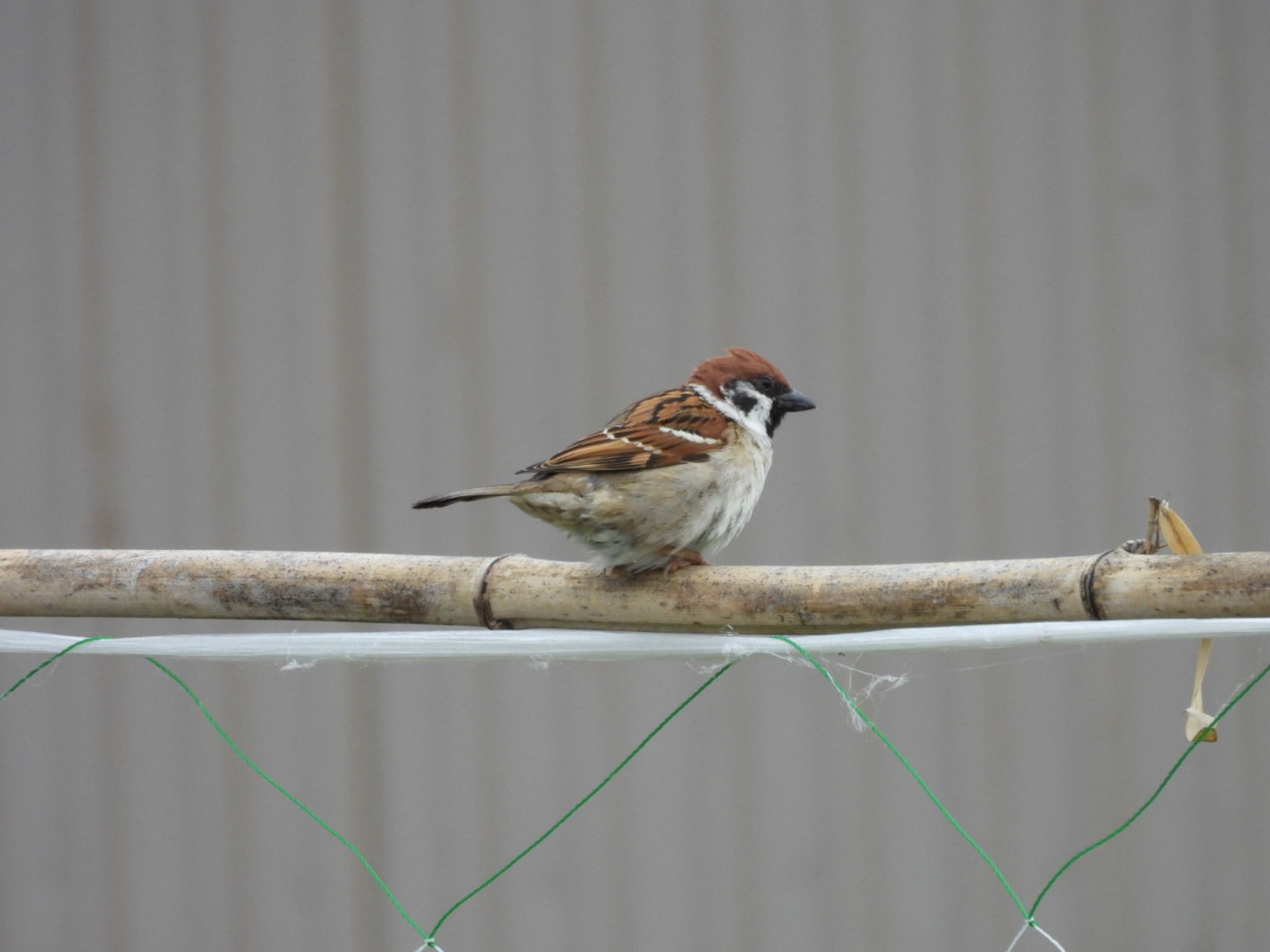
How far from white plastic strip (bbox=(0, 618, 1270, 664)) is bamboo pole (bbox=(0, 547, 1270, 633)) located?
28mm

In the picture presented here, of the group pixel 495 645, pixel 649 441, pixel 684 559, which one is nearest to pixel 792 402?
pixel 649 441

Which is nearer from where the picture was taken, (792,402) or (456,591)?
(456,591)

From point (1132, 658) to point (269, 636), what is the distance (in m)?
2.40

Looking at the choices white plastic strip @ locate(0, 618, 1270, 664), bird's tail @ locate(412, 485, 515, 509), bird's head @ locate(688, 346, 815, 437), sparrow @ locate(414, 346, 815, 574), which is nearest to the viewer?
white plastic strip @ locate(0, 618, 1270, 664)

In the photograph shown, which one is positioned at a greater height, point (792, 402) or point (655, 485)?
point (792, 402)

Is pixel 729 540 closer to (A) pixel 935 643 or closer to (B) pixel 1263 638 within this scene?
(A) pixel 935 643

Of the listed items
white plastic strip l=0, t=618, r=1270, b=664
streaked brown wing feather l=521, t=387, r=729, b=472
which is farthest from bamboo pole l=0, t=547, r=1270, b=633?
streaked brown wing feather l=521, t=387, r=729, b=472

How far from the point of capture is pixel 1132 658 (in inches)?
117

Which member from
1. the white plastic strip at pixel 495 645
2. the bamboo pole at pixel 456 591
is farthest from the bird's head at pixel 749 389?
the white plastic strip at pixel 495 645

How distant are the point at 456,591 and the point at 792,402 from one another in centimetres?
84

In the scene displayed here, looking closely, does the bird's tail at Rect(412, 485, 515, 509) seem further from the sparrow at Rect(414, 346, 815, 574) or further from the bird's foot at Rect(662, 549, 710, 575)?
the bird's foot at Rect(662, 549, 710, 575)

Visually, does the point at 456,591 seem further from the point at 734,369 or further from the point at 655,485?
the point at 734,369

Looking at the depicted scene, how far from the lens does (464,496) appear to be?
60.8 inches

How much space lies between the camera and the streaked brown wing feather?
177 centimetres
